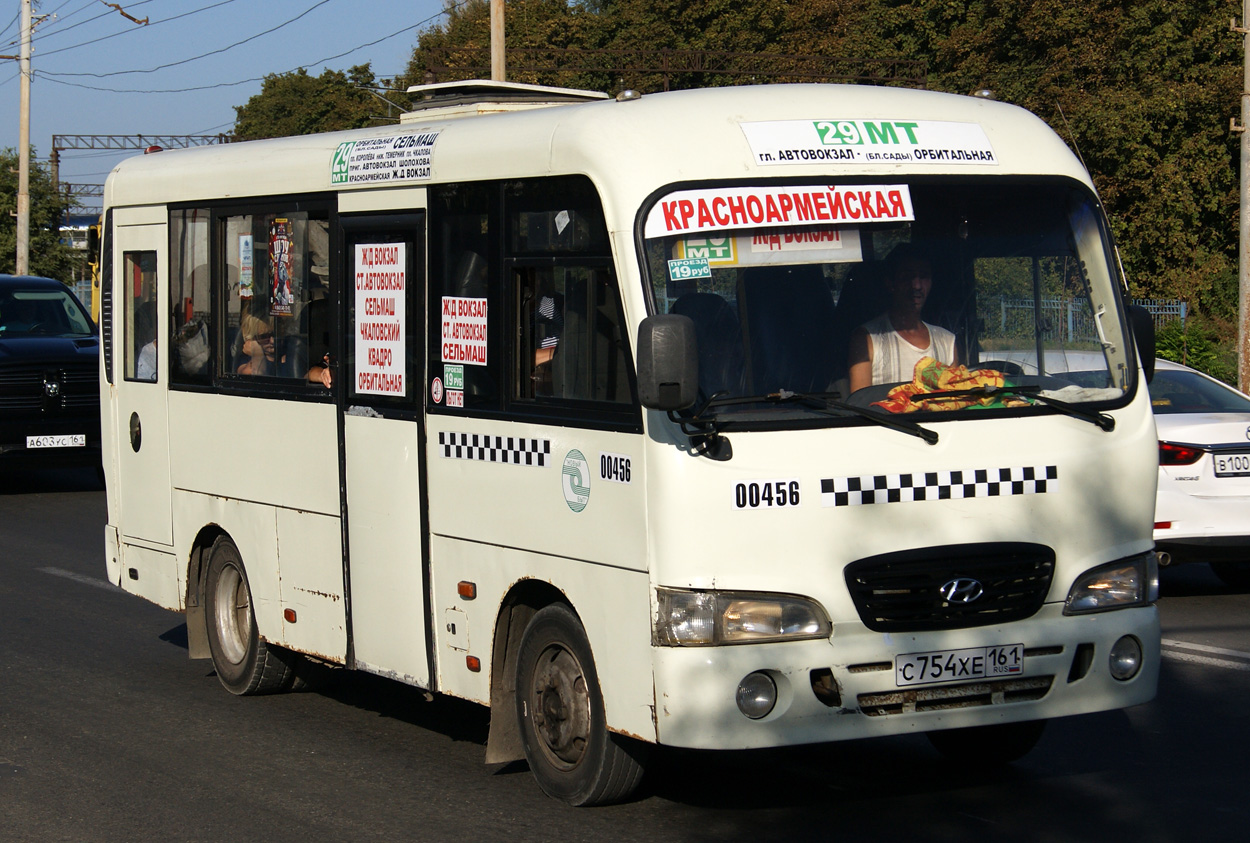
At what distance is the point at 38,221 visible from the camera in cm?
5425

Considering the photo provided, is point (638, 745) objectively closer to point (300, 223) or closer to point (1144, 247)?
point (300, 223)

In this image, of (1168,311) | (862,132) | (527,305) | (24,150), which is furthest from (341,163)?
(24,150)

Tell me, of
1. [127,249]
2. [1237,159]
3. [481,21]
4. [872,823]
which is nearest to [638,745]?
[872,823]

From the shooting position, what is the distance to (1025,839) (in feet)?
18.8

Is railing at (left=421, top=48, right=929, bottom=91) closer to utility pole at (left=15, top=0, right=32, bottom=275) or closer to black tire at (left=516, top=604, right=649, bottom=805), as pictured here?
utility pole at (left=15, top=0, right=32, bottom=275)

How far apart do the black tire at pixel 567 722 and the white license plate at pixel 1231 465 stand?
5.93m

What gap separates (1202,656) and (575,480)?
4.62 metres

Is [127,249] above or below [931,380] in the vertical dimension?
above

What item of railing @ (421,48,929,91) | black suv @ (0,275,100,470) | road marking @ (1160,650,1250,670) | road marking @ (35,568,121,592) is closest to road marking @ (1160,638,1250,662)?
road marking @ (1160,650,1250,670)

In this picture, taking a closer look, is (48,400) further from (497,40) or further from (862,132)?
(862,132)

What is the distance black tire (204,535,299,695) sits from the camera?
8.68m

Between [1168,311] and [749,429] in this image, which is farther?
[1168,311]

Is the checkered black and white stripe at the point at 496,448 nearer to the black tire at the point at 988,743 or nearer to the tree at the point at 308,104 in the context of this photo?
the black tire at the point at 988,743

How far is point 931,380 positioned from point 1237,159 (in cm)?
3879
